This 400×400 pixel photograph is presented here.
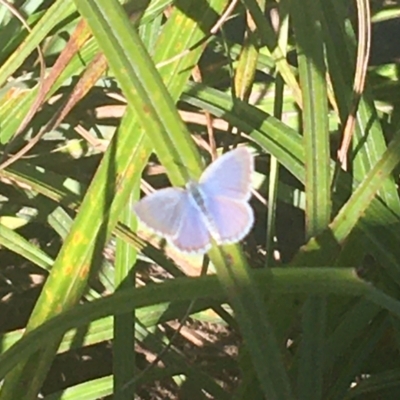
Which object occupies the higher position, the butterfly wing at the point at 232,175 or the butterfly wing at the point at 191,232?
the butterfly wing at the point at 232,175

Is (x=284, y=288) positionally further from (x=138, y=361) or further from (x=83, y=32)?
(x=138, y=361)

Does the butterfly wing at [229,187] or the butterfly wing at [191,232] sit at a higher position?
the butterfly wing at [229,187]

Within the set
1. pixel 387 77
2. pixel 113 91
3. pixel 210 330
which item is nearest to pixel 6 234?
pixel 113 91

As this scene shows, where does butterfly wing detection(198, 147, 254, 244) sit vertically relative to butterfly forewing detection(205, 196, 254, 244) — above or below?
above
